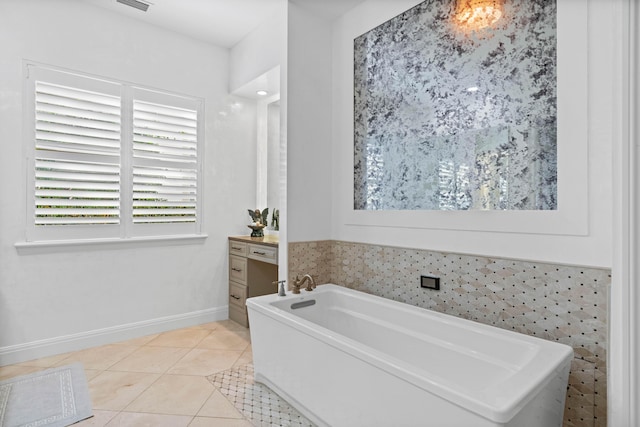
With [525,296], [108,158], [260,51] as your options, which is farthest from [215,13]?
[525,296]

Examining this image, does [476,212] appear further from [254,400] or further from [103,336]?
[103,336]

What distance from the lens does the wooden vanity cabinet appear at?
3359 mm

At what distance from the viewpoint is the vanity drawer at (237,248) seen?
11.2 ft

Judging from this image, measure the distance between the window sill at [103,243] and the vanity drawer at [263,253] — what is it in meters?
0.58

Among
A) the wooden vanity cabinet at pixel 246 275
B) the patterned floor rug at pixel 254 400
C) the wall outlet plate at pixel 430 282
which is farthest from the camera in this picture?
the wooden vanity cabinet at pixel 246 275

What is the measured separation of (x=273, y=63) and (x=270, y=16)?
16.9 inches

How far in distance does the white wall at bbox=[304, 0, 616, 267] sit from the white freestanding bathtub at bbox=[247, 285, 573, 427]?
47 centimetres

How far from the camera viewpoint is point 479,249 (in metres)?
2.05

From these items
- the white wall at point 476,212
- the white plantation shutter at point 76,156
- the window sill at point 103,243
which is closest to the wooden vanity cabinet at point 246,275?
the window sill at point 103,243

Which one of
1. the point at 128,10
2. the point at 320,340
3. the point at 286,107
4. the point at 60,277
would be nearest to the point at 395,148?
the point at 286,107

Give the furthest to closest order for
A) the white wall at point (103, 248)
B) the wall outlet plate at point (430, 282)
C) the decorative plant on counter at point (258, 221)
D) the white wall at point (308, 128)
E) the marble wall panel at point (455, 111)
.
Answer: the decorative plant on counter at point (258, 221)
the white wall at point (308, 128)
the white wall at point (103, 248)
the wall outlet plate at point (430, 282)
the marble wall panel at point (455, 111)

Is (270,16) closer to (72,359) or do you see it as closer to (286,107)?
(286,107)

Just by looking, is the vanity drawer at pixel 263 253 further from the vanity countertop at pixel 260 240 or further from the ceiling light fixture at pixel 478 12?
the ceiling light fixture at pixel 478 12

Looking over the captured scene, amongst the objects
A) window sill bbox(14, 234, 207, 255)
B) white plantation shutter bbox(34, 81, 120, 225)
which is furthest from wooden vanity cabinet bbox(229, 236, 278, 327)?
white plantation shutter bbox(34, 81, 120, 225)
